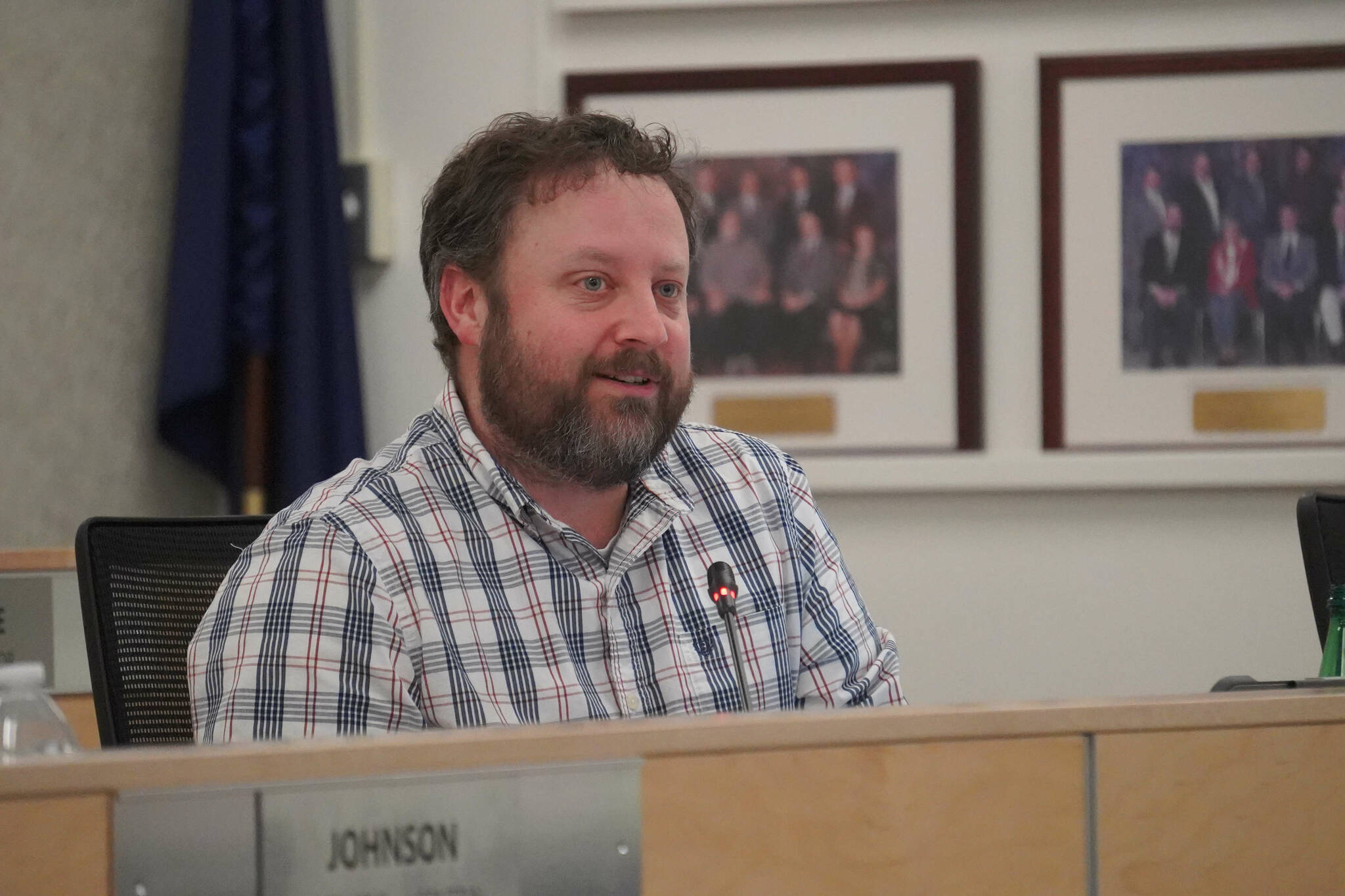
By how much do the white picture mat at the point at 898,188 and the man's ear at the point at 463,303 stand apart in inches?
40.3

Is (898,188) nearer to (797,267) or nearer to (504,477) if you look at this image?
(797,267)

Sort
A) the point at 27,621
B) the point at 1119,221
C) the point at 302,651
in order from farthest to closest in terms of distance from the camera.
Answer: the point at 1119,221 < the point at 27,621 < the point at 302,651

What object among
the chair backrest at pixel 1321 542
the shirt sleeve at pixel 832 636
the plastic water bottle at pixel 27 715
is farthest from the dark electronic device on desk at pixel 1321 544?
the plastic water bottle at pixel 27 715

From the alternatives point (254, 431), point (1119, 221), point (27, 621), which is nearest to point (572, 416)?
point (27, 621)

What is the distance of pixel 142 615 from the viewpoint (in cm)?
137

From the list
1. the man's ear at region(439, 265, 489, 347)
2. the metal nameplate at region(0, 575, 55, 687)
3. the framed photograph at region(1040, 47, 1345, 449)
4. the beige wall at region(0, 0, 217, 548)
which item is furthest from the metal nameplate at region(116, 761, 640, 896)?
the framed photograph at region(1040, 47, 1345, 449)

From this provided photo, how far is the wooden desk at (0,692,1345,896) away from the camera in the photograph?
73cm

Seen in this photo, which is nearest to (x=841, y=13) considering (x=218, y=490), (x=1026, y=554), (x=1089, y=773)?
(x=1026, y=554)

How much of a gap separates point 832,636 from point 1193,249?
1.37 metres

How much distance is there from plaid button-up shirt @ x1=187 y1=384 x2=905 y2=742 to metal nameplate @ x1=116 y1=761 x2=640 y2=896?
0.58 meters

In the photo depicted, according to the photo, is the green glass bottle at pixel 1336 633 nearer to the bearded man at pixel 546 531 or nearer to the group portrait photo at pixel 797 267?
the bearded man at pixel 546 531

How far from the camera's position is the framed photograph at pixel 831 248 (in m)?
2.63

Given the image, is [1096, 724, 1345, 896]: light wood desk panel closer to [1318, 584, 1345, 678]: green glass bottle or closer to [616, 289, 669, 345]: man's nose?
[1318, 584, 1345, 678]: green glass bottle

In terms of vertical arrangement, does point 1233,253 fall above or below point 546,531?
above
